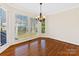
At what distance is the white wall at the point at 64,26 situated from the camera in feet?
7.92

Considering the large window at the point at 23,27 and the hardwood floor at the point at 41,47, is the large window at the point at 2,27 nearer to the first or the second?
the hardwood floor at the point at 41,47

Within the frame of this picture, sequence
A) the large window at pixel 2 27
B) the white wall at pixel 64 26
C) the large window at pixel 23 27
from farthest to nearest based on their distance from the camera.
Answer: the large window at pixel 2 27
the large window at pixel 23 27
the white wall at pixel 64 26

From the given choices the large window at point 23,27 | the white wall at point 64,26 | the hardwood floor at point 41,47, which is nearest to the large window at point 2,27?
the hardwood floor at point 41,47

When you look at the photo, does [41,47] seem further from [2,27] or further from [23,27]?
[2,27]

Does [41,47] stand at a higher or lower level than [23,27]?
lower

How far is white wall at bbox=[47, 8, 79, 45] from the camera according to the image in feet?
7.92

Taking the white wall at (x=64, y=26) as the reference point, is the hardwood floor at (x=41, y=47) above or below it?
below

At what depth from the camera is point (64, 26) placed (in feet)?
8.15

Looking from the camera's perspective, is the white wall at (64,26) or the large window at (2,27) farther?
the large window at (2,27)

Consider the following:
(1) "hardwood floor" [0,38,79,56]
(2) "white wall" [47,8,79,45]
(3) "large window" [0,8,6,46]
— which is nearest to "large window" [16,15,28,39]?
(1) "hardwood floor" [0,38,79,56]

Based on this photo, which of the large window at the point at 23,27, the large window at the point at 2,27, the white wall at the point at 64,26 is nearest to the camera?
the white wall at the point at 64,26

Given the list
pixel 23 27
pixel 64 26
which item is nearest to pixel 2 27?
pixel 23 27

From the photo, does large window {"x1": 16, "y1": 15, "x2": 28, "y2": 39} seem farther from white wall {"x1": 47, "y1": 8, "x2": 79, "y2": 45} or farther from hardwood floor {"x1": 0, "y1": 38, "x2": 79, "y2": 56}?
white wall {"x1": 47, "y1": 8, "x2": 79, "y2": 45}

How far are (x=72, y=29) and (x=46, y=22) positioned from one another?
0.69 m
